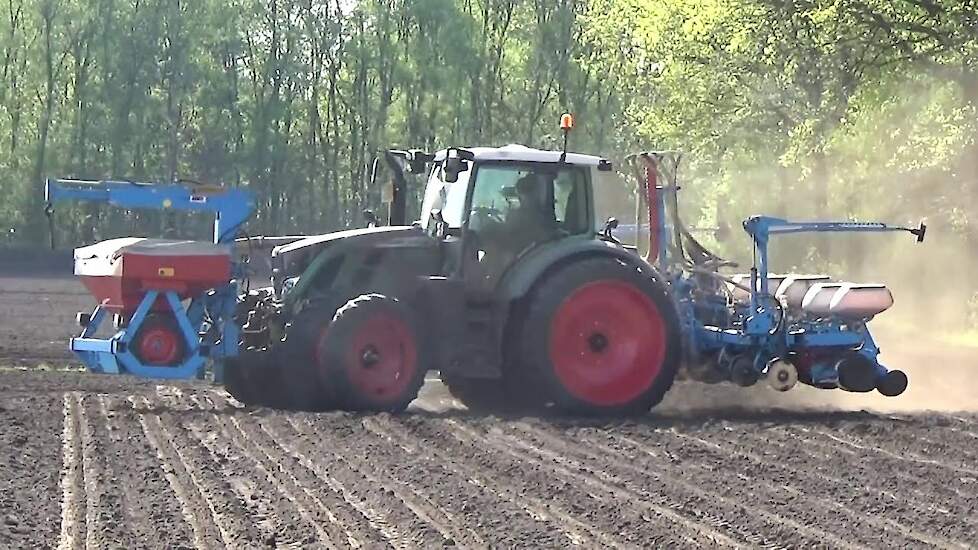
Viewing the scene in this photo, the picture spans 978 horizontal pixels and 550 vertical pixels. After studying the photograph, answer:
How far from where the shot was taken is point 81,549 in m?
6.20

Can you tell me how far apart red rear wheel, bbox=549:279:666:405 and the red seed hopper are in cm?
248

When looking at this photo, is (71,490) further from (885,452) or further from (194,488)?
(885,452)

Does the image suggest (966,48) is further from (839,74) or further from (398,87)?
(398,87)

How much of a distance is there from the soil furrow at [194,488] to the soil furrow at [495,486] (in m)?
1.21

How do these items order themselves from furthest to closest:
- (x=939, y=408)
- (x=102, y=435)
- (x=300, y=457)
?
(x=939, y=408) → (x=102, y=435) → (x=300, y=457)

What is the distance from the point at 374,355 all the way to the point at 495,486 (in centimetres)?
308

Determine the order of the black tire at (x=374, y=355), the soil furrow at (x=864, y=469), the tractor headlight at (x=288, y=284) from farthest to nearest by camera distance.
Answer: the tractor headlight at (x=288, y=284)
the black tire at (x=374, y=355)
the soil furrow at (x=864, y=469)

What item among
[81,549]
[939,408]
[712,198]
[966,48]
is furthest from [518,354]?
[712,198]

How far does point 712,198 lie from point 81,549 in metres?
17.5

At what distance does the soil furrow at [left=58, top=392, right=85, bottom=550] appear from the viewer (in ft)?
21.1

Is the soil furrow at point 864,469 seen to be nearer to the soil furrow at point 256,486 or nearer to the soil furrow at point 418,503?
the soil furrow at point 418,503

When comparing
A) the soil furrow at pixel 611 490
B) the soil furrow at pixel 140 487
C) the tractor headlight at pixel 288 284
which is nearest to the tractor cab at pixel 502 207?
the tractor headlight at pixel 288 284

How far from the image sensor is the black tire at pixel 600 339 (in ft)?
36.2

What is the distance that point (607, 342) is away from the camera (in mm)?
11344
